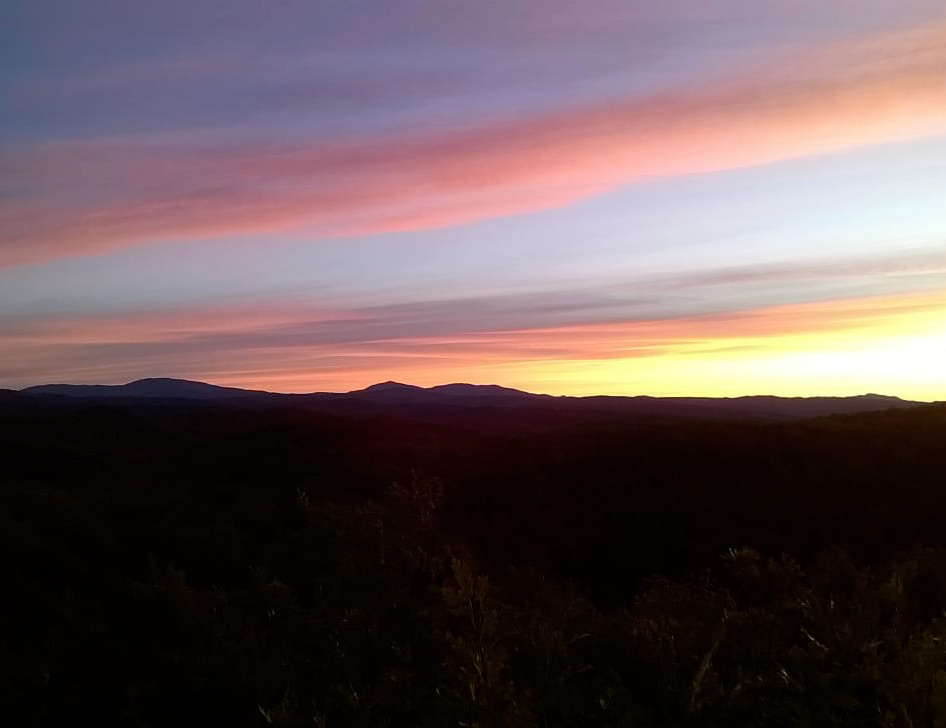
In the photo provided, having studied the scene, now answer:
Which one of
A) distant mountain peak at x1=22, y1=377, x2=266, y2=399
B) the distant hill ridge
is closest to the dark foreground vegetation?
the distant hill ridge

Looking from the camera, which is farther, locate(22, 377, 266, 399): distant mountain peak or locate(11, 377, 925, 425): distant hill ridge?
locate(22, 377, 266, 399): distant mountain peak

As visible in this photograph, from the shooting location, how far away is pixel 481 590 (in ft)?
13.8

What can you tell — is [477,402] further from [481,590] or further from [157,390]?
[481,590]

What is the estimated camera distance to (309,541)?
36.3 ft

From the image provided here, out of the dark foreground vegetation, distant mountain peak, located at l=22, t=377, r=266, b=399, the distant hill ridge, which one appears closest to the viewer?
the dark foreground vegetation

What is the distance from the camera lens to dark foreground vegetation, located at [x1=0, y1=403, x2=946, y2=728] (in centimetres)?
452

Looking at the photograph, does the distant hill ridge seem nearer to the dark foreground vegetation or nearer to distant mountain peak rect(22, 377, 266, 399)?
distant mountain peak rect(22, 377, 266, 399)

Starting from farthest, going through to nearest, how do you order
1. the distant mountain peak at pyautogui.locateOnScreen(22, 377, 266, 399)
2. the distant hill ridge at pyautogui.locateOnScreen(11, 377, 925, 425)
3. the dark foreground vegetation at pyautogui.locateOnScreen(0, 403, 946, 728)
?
1. the distant mountain peak at pyautogui.locateOnScreen(22, 377, 266, 399)
2. the distant hill ridge at pyautogui.locateOnScreen(11, 377, 925, 425)
3. the dark foreground vegetation at pyautogui.locateOnScreen(0, 403, 946, 728)

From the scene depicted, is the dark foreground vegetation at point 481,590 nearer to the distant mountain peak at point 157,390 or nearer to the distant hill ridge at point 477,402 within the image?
the distant hill ridge at point 477,402

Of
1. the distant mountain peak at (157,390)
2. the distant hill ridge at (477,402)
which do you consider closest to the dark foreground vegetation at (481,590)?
the distant hill ridge at (477,402)

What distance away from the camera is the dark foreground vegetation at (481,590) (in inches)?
178

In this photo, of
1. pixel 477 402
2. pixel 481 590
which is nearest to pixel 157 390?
pixel 477 402

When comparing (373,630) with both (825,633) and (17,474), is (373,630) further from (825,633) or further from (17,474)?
(17,474)

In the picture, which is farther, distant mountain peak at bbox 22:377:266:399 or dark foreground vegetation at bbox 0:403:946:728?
distant mountain peak at bbox 22:377:266:399
